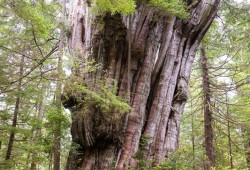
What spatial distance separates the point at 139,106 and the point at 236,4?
Result: 4.73m

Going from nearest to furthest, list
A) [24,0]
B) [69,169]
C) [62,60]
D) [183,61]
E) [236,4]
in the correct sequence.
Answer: [24,0] < [62,60] < [69,169] < [183,61] < [236,4]

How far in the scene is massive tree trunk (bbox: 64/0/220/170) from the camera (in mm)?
5098

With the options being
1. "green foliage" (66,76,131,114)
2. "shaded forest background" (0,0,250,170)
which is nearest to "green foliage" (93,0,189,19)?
"shaded forest background" (0,0,250,170)

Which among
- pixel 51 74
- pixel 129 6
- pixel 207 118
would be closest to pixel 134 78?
pixel 51 74

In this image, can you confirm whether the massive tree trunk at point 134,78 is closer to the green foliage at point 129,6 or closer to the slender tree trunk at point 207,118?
the green foliage at point 129,6

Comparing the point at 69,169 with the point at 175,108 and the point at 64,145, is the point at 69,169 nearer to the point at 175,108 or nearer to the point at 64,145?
the point at 64,145

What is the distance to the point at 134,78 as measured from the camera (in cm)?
591

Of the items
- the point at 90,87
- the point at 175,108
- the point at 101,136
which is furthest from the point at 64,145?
the point at 175,108

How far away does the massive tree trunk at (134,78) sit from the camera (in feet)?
16.7

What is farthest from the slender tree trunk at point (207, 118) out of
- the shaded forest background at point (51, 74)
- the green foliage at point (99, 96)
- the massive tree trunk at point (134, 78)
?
the green foliage at point (99, 96)

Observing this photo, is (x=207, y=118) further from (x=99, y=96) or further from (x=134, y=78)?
(x=99, y=96)

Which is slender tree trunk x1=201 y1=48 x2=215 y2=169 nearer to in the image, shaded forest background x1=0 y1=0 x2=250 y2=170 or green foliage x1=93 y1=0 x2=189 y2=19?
shaded forest background x1=0 y1=0 x2=250 y2=170

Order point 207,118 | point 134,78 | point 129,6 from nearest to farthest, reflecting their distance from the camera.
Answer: point 129,6 → point 134,78 → point 207,118

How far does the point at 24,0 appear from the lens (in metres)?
3.78
